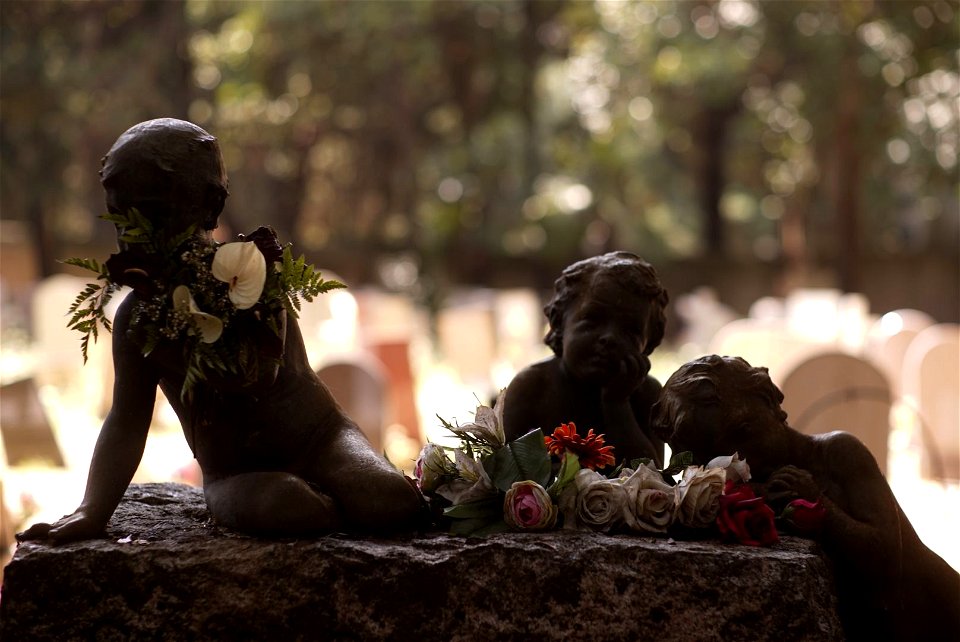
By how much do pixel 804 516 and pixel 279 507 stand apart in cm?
113

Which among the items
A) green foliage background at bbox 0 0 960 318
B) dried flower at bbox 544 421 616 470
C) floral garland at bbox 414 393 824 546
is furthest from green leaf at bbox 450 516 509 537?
green foliage background at bbox 0 0 960 318

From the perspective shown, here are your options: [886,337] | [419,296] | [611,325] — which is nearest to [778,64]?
[419,296]

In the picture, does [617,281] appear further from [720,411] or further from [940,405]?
[940,405]

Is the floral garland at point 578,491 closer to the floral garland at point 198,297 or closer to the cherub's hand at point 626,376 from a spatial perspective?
the cherub's hand at point 626,376

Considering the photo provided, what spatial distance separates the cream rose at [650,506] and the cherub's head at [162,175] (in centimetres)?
112

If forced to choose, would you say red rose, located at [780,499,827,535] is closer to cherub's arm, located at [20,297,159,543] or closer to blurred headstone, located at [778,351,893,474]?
cherub's arm, located at [20,297,159,543]

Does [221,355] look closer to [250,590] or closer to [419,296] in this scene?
[250,590]

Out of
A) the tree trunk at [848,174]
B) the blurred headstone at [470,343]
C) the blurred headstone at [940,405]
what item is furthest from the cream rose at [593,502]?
the tree trunk at [848,174]

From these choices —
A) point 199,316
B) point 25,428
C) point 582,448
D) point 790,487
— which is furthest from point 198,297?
point 25,428

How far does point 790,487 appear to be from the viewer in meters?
2.57

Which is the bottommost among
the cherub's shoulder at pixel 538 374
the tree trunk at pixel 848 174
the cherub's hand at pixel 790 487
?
the cherub's hand at pixel 790 487

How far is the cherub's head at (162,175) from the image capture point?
8.01ft

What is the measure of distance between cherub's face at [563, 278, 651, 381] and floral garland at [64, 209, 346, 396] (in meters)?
0.74

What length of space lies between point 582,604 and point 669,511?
297 mm
